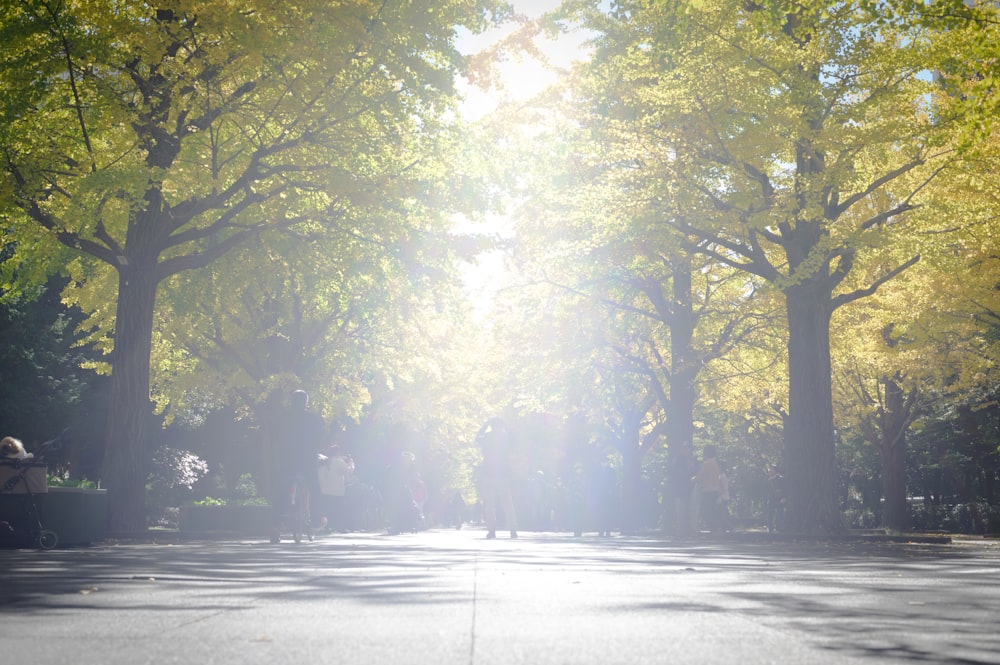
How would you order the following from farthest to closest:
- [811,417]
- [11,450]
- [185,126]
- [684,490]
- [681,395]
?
[681,395], [684,490], [811,417], [185,126], [11,450]

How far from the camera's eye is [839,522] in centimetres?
2020

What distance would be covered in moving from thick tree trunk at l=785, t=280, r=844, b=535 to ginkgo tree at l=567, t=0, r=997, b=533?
2cm

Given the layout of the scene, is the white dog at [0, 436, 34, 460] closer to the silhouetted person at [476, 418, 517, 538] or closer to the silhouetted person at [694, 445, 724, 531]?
the silhouetted person at [476, 418, 517, 538]

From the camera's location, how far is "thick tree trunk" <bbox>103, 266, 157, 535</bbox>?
18.3m

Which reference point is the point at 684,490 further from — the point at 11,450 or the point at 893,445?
the point at 11,450

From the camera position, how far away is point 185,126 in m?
18.0

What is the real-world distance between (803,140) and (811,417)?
4.49m

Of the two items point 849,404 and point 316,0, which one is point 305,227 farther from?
point 849,404

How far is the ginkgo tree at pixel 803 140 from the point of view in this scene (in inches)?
717

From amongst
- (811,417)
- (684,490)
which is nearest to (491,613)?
(811,417)

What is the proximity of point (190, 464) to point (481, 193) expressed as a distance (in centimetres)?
3115

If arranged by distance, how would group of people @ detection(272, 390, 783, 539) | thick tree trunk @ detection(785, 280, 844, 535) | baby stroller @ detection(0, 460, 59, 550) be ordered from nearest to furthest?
baby stroller @ detection(0, 460, 59, 550)
group of people @ detection(272, 390, 783, 539)
thick tree trunk @ detection(785, 280, 844, 535)

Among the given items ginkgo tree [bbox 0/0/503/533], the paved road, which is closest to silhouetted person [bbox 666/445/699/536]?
ginkgo tree [bbox 0/0/503/533]

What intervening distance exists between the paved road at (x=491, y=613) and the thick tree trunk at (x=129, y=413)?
267 inches
